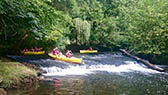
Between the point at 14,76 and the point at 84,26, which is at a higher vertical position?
the point at 84,26

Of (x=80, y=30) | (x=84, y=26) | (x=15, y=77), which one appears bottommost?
(x=15, y=77)

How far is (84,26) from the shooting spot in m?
20.9

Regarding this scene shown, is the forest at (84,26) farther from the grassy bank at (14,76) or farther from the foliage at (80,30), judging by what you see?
the grassy bank at (14,76)

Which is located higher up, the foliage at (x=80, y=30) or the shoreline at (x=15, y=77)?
the foliage at (x=80, y=30)

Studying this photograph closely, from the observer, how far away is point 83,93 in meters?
6.97

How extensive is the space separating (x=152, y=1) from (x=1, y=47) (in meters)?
15.2

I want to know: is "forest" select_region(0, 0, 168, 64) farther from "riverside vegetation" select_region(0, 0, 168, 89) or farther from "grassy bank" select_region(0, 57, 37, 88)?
"grassy bank" select_region(0, 57, 37, 88)

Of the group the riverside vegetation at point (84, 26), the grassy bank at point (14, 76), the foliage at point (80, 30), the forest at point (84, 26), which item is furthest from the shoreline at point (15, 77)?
the foliage at point (80, 30)

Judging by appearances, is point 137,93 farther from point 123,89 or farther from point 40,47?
point 40,47

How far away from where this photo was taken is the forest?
4.29m

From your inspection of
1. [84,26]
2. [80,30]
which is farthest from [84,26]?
[80,30]

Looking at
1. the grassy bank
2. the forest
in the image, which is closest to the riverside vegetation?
the forest

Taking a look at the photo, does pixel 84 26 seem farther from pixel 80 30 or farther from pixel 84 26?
pixel 80 30

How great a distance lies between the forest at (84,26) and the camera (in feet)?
14.1
